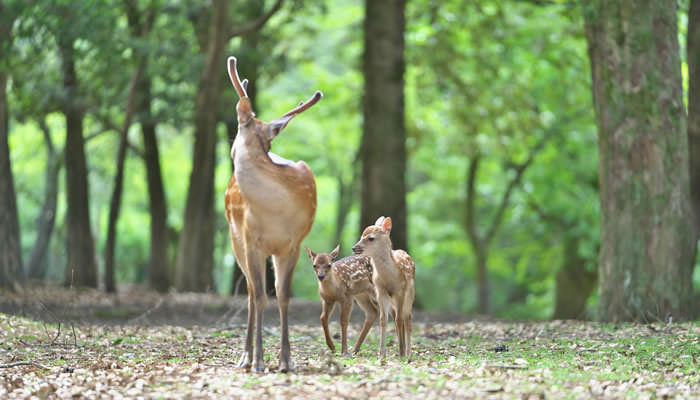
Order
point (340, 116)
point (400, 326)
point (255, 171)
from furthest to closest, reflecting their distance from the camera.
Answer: point (340, 116), point (400, 326), point (255, 171)

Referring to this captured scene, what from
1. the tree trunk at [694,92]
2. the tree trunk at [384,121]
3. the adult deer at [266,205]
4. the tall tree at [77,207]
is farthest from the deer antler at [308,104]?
the tall tree at [77,207]

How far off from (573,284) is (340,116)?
33.5 feet

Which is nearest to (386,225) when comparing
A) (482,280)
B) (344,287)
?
(344,287)

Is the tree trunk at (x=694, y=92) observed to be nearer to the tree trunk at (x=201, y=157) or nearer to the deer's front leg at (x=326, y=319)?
the deer's front leg at (x=326, y=319)

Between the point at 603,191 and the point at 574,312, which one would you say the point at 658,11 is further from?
the point at 574,312

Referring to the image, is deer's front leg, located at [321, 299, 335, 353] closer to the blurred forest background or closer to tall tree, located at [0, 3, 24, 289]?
the blurred forest background

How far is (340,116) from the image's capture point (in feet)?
97.5

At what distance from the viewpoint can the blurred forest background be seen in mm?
16047

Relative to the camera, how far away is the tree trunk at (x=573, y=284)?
23516 mm

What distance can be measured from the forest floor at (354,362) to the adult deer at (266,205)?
624 millimetres

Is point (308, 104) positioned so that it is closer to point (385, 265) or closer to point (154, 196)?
point (385, 265)

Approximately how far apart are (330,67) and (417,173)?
7.69 meters

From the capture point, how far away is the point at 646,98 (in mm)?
11227

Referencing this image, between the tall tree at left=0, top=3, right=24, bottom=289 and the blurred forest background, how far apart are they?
0.22 ft
